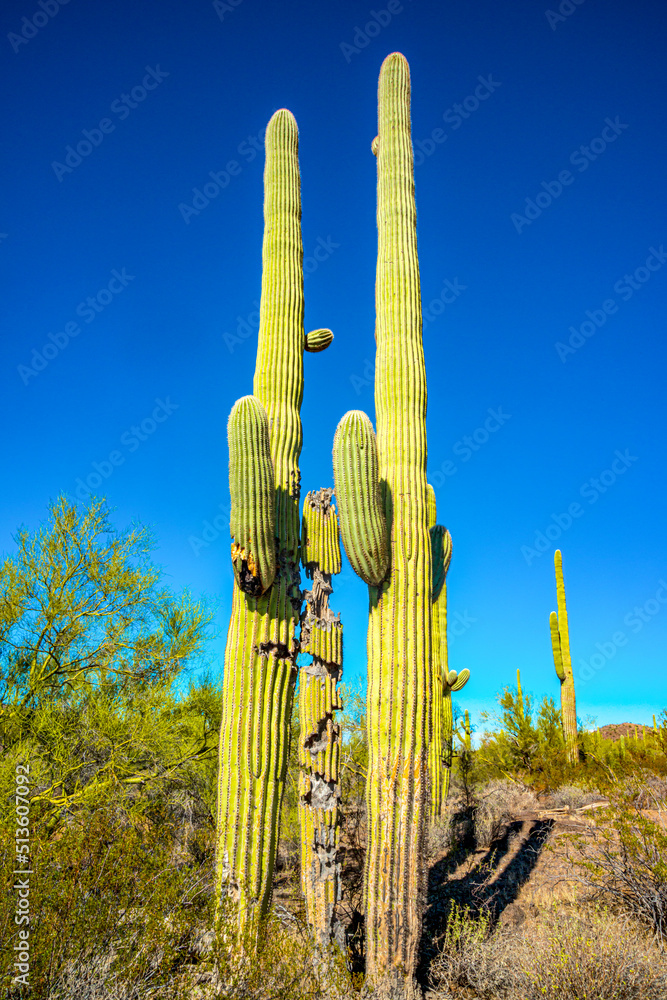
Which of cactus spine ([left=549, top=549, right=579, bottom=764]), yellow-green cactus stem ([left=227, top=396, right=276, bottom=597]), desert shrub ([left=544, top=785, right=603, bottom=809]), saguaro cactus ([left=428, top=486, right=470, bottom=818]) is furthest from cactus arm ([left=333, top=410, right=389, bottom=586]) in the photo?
cactus spine ([left=549, top=549, right=579, bottom=764])

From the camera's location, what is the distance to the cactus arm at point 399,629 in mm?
4586

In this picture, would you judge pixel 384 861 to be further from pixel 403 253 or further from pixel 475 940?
pixel 403 253

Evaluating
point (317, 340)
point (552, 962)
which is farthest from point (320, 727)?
point (317, 340)

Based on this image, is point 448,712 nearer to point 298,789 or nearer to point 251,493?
point 298,789

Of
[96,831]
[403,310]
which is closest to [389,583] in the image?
[403,310]

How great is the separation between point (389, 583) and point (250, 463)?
1.52m

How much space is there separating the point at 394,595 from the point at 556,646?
1089 cm

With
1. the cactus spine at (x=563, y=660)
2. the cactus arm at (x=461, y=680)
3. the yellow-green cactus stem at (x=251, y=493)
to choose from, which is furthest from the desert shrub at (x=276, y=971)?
the cactus spine at (x=563, y=660)

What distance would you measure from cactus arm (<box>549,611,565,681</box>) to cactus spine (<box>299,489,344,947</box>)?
10.3 metres

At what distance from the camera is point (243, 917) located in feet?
15.1

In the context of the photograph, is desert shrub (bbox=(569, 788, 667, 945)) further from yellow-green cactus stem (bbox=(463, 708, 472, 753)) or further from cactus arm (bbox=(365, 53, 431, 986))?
yellow-green cactus stem (bbox=(463, 708, 472, 753))

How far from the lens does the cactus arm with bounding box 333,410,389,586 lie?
5.03 meters

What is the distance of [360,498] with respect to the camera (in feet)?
16.5

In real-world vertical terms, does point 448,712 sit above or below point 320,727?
above
